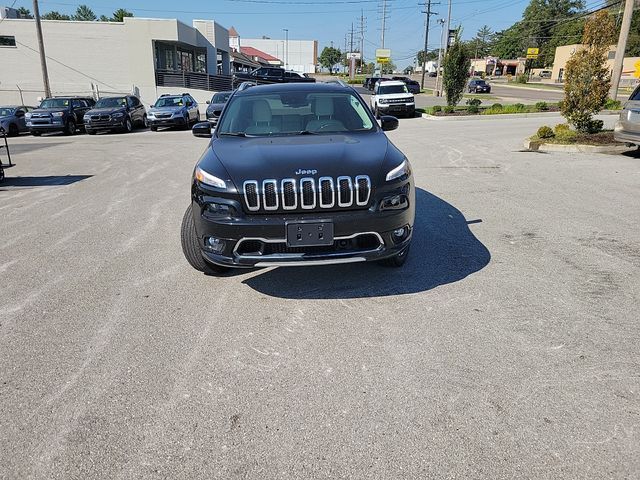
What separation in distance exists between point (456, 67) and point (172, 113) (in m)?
14.2

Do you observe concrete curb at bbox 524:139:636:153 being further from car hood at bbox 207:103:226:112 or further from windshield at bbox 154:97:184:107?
windshield at bbox 154:97:184:107

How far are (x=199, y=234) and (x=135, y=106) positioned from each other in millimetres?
21604

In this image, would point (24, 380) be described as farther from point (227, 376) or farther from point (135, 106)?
point (135, 106)

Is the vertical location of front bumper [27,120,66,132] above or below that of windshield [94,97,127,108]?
below

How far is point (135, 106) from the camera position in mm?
23156

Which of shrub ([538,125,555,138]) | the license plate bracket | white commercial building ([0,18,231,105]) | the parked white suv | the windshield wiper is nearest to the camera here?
the license plate bracket

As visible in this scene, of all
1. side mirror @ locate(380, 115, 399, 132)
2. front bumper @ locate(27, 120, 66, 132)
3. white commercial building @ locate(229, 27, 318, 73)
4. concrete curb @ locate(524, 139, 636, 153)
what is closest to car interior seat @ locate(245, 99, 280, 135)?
side mirror @ locate(380, 115, 399, 132)

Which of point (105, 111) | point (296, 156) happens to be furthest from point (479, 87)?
point (296, 156)

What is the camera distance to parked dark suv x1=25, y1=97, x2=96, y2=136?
20.8 metres

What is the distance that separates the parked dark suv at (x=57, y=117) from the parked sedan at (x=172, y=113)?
321 cm

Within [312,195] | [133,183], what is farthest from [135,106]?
[312,195]

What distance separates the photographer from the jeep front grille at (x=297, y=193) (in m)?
3.72

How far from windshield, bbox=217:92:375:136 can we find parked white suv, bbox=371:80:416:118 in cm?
2118

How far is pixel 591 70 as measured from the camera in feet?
42.5
